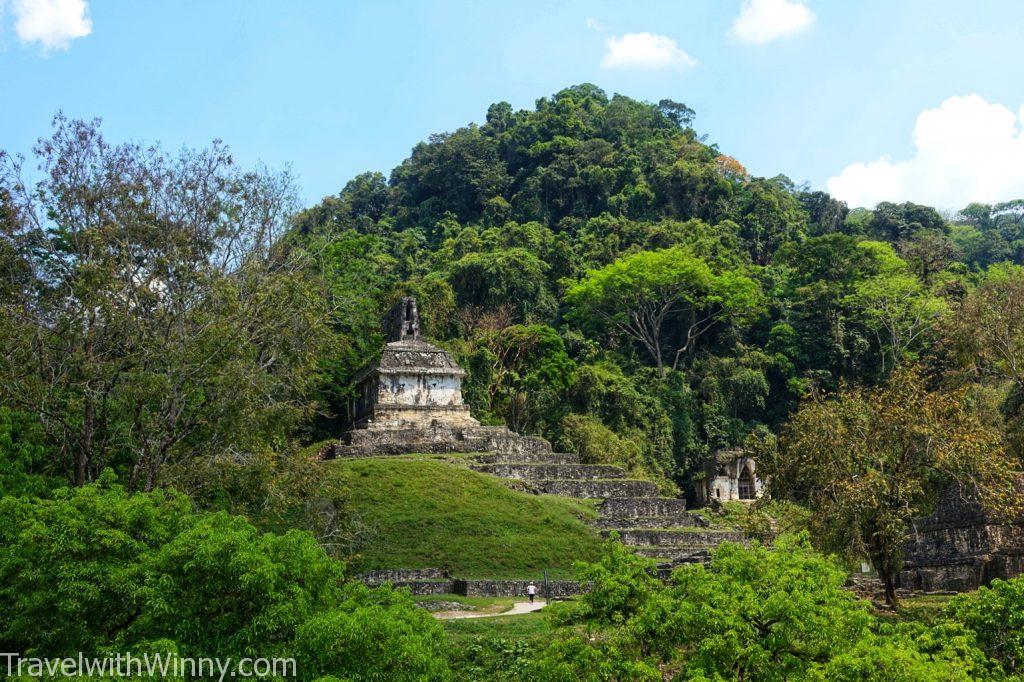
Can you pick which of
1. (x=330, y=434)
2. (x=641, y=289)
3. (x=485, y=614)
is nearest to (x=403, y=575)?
(x=485, y=614)

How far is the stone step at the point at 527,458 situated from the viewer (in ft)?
89.0

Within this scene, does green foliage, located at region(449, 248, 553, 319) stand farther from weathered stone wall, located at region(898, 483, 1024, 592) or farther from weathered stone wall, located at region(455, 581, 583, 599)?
weathered stone wall, located at region(898, 483, 1024, 592)

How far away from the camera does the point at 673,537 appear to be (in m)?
23.8

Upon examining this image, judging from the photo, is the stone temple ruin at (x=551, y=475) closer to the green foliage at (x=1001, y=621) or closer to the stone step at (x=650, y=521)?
the stone step at (x=650, y=521)

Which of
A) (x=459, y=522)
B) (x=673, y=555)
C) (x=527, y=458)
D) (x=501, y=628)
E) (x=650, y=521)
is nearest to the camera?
(x=501, y=628)

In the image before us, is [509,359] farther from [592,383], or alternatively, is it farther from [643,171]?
[643,171]

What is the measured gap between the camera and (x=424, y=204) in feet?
198

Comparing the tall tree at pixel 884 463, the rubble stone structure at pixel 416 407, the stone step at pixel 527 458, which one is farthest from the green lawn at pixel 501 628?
the rubble stone structure at pixel 416 407

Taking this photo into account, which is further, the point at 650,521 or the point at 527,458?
the point at 527,458

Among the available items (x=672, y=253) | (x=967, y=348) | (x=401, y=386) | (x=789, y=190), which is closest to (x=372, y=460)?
(x=401, y=386)

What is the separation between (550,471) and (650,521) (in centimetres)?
333

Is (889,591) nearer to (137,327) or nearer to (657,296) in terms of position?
(137,327)

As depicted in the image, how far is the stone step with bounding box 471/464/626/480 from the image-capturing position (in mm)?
26266

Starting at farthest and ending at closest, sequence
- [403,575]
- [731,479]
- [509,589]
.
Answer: [731,479], [403,575], [509,589]
